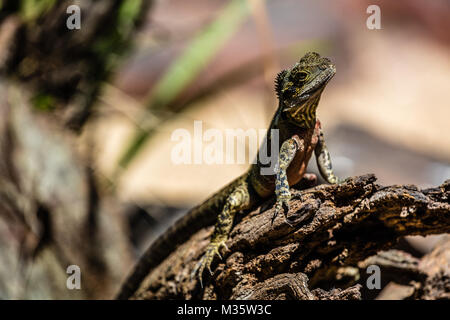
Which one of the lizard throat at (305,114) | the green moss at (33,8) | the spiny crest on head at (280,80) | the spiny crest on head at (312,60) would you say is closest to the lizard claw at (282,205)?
the lizard throat at (305,114)

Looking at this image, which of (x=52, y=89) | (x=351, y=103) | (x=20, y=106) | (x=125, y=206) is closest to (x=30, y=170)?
(x=20, y=106)

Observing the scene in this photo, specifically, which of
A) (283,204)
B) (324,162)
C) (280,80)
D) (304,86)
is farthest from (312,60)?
(283,204)

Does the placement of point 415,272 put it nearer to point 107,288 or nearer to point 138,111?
point 107,288

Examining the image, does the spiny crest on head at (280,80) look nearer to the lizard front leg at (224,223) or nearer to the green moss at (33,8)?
the lizard front leg at (224,223)

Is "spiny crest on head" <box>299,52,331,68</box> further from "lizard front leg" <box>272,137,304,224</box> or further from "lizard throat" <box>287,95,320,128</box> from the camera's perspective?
"lizard front leg" <box>272,137,304,224</box>

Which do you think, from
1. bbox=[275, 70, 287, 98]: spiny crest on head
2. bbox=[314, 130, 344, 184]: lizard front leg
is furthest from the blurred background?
bbox=[275, 70, 287, 98]: spiny crest on head

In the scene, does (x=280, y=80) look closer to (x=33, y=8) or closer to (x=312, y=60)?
(x=312, y=60)
